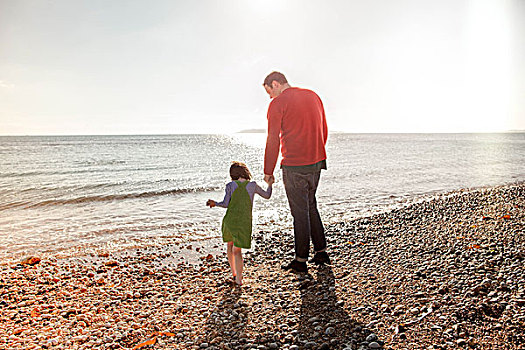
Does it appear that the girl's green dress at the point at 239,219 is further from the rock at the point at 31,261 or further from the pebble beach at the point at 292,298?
the rock at the point at 31,261

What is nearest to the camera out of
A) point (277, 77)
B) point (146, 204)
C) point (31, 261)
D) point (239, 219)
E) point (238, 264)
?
point (239, 219)

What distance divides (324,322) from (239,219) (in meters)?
1.77

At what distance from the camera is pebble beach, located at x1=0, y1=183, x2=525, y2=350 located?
3295mm

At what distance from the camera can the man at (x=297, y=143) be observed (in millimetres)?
4922

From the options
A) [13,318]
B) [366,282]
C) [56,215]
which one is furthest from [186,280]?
[56,215]

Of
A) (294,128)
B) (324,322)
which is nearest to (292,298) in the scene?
(324,322)

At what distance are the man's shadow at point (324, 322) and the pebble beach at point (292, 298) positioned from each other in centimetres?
1

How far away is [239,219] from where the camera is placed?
15.3 feet

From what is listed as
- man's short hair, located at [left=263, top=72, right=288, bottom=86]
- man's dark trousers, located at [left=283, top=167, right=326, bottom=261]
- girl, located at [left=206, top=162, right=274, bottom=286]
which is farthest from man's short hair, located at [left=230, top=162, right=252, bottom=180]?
man's short hair, located at [left=263, top=72, right=288, bottom=86]

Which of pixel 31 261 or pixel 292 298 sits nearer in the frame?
pixel 292 298

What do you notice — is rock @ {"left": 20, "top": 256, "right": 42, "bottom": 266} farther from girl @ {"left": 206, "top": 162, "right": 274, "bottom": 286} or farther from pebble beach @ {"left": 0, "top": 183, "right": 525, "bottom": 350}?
girl @ {"left": 206, "top": 162, "right": 274, "bottom": 286}

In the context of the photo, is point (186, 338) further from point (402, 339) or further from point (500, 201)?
point (500, 201)

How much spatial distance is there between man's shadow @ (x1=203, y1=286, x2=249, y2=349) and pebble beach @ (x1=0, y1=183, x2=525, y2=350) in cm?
1

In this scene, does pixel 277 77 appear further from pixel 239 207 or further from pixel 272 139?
pixel 239 207
